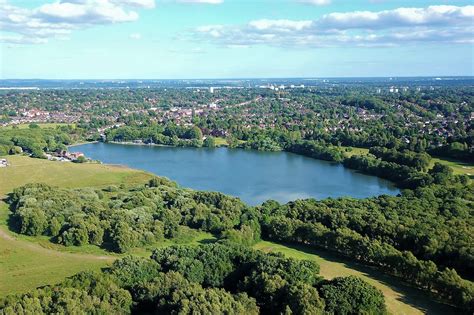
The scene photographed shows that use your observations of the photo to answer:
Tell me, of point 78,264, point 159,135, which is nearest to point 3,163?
point 159,135

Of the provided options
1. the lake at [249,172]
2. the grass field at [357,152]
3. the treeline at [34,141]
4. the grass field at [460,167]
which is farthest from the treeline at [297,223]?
the treeline at [34,141]

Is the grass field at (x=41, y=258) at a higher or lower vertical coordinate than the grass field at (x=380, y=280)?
higher

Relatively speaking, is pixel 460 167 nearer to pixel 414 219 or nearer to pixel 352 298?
pixel 414 219

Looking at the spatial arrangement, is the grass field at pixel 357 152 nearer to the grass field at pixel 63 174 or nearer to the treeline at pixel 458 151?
the treeline at pixel 458 151

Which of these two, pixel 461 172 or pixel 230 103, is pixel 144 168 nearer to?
pixel 461 172

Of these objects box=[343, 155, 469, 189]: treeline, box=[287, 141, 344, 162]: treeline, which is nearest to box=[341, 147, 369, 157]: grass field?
box=[287, 141, 344, 162]: treeline

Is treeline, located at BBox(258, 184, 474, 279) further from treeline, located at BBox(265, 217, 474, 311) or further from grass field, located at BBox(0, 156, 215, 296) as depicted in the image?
grass field, located at BBox(0, 156, 215, 296)
